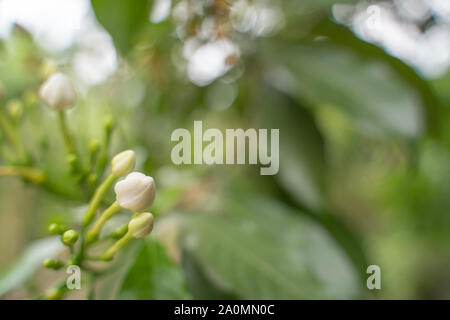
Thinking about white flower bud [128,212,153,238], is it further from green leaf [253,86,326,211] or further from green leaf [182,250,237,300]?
green leaf [253,86,326,211]

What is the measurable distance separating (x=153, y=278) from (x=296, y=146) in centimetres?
36

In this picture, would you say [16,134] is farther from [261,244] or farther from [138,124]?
[138,124]

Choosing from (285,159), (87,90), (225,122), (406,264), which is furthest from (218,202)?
(406,264)

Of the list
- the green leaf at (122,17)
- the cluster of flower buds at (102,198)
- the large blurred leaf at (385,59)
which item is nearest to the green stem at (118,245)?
the cluster of flower buds at (102,198)

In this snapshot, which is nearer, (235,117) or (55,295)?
(55,295)

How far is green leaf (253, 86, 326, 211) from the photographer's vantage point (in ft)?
1.93

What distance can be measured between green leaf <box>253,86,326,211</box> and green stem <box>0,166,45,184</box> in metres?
0.34

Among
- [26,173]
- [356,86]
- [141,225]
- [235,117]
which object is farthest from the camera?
[235,117]

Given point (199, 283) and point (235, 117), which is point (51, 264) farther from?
point (235, 117)

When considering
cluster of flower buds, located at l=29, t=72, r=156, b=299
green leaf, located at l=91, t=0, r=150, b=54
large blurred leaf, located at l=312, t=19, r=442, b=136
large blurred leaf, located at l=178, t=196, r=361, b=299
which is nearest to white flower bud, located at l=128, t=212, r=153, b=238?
cluster of flower buds, located at l=29, t=72, r=156, b=299

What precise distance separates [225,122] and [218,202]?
38 cm

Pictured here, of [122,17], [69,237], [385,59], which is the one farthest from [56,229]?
[385,59]

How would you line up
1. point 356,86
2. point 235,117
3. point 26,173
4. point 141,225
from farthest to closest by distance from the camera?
point 235,117 → point 356,86 → point 26,173 → point 141,225

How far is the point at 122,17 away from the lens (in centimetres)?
47
